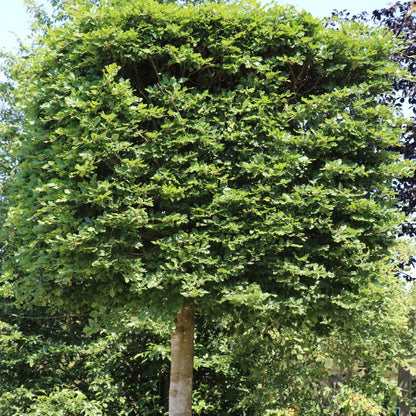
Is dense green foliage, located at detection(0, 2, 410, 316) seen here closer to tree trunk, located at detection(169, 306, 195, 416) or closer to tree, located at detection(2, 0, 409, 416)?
tree, located at detection(2, 0, 409, 416)

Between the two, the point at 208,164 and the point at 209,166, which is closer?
the point at 209,166

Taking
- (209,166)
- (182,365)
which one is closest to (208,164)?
(209,166)

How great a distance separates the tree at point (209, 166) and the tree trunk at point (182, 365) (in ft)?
2.23

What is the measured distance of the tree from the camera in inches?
228

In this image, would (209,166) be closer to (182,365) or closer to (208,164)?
(208,164)

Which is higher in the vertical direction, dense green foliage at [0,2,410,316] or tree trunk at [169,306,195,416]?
dense green foliage at [0,2,410,316]

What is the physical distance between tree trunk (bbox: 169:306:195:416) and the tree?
0.68 metres

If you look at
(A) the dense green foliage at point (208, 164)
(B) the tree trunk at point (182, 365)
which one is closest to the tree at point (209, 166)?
(A) the dense green foliage at point (208, 164)

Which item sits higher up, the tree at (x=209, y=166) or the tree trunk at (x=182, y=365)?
the tree at (x=209, y=166)

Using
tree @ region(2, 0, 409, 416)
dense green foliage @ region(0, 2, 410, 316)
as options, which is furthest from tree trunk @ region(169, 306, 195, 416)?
dense green foliage @ region(0, 2, 410, 316)

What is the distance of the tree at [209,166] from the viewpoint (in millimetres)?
5797

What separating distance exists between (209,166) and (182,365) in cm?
262

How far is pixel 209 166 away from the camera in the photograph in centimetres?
586

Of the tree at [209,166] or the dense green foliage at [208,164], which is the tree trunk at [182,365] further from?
the dense green foliage at [208,164]
